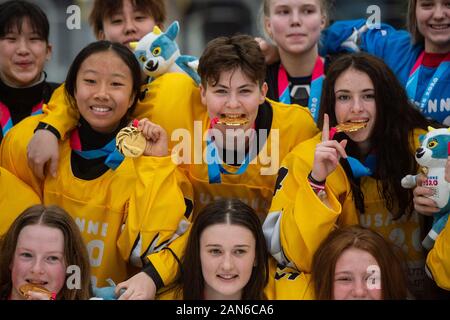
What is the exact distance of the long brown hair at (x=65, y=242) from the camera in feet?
11.2

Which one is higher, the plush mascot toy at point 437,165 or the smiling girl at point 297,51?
the smiling girl at point 297,51

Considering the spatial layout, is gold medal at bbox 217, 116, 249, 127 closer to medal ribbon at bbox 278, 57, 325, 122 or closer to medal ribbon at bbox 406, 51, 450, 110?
medal ribbon at bbox 278, 57, 325, 122

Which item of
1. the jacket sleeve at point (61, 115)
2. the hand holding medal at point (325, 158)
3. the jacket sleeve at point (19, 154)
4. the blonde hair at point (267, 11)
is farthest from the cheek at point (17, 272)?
the blonde hair at point (267, 11)

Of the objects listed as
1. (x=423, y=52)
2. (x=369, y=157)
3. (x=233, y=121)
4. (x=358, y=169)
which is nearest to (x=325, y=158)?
(x=358, y=169)

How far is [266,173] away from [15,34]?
1433 millimetres

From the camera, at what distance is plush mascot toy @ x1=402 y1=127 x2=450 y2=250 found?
11.0 ft

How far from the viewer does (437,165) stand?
132 inches

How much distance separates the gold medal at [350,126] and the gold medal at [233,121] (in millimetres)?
398

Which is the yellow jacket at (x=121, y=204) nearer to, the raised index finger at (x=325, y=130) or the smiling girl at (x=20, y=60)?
the smiling girl at (x=20, y=60)

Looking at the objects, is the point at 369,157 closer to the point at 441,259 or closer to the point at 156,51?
the point at 441,259

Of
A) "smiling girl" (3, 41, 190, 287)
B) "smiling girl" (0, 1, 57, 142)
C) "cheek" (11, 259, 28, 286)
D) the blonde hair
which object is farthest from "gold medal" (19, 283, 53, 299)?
the blonde hair

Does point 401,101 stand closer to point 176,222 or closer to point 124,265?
point 176,222

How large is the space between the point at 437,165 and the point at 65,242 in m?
1.46
